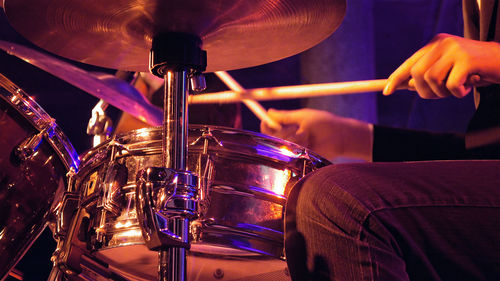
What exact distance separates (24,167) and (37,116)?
0.13 m

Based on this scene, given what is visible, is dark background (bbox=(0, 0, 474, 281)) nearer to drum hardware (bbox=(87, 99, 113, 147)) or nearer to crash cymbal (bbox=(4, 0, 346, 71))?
drum hardware (bbox=(87, 99, 113, 147))

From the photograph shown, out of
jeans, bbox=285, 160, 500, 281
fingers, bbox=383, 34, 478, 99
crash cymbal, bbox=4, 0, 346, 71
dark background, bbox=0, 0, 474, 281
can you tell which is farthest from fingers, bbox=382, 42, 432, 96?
dark background, bbox=0, 0, 474, 281

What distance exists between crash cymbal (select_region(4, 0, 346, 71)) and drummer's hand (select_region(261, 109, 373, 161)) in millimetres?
278

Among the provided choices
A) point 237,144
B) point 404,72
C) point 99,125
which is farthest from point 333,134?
point 99,125

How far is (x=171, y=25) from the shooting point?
3.30ft

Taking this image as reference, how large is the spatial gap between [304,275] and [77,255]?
698 millimetres

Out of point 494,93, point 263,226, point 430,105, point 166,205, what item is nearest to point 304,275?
point 166,205

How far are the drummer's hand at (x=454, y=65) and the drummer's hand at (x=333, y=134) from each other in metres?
0.45

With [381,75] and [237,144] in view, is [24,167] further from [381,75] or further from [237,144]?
[381,75]

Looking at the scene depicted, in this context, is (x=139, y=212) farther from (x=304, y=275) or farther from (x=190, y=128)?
(x=190, y=128)

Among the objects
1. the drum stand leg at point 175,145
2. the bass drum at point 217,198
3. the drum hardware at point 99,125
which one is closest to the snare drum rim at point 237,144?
the bass drum at point 217,198

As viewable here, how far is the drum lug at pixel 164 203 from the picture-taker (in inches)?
33.9

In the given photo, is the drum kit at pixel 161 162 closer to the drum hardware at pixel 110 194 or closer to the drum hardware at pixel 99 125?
the drum hardware at pixel 110 194

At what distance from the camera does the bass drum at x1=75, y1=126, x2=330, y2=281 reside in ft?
3.84
